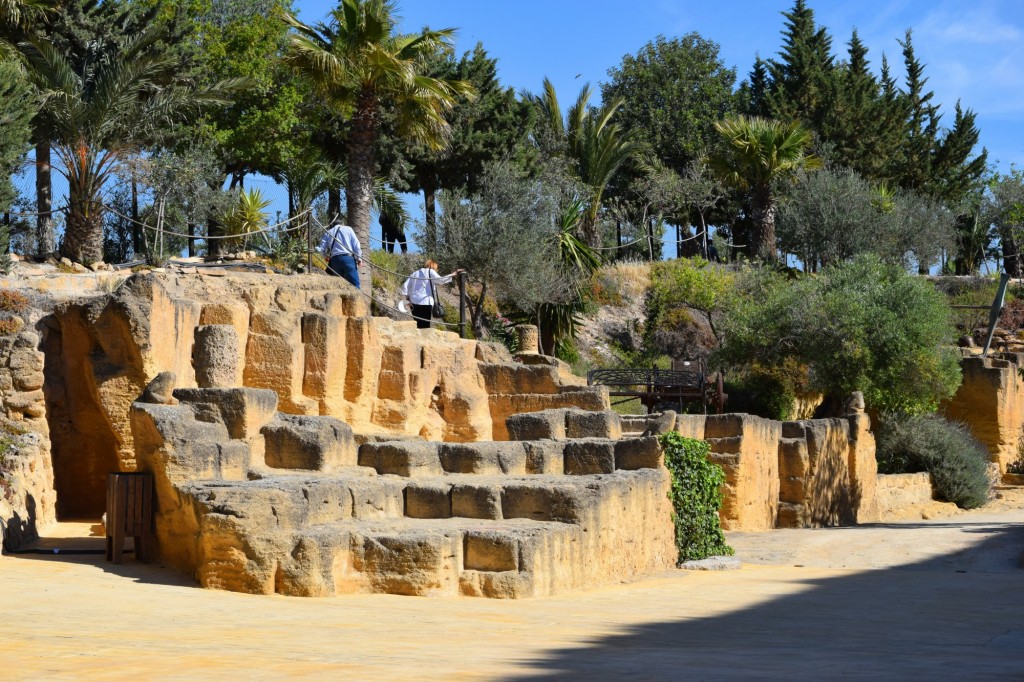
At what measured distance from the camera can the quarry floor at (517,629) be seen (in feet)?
20.4

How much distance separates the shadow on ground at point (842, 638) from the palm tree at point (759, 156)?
21851 mm

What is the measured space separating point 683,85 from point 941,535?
31.4m

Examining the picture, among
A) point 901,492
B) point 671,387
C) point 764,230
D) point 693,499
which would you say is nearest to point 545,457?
point 693,499

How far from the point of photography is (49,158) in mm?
25047

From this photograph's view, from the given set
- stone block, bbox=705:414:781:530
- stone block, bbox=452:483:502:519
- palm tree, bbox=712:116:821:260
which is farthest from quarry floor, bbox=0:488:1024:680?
palm tree, bbox=712:116:821:260

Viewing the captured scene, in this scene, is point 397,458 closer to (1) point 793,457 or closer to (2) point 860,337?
(1) point 793,457

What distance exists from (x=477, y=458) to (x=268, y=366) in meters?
3.28

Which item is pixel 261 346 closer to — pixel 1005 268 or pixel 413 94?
pixel 413 94

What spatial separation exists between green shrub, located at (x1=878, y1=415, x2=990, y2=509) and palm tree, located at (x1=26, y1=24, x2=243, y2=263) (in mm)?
15491

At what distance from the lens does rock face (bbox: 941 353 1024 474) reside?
96.3 feet

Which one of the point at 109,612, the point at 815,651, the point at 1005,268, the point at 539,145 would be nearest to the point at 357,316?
the point at 109,612

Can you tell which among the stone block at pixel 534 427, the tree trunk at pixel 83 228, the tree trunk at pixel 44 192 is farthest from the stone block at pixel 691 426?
the tree trunk at pixel 44 192

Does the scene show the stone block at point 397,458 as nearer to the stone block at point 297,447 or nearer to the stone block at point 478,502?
the stone block at point 297,447

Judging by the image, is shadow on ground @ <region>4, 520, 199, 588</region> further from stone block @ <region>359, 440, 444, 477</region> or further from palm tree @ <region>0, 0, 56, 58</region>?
palm tree @ <region>0, 0, 56, 58</region>
